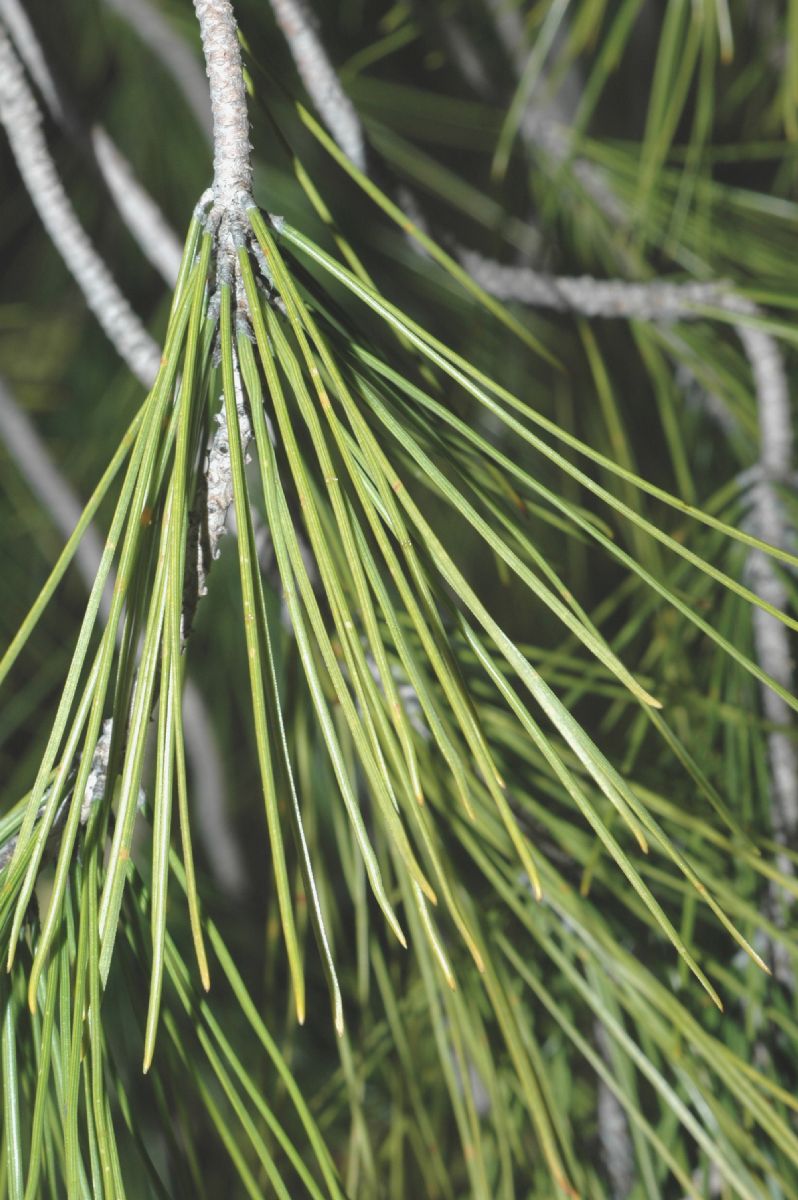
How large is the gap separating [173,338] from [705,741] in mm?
235

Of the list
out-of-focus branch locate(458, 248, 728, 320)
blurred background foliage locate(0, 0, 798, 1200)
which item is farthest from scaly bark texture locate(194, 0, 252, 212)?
out-of-focus branch locate(458, 248, 728, 320)

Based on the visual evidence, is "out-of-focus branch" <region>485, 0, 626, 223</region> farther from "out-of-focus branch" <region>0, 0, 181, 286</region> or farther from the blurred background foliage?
"out-of-focus branch" <region>0, 0, 181, 286</region>

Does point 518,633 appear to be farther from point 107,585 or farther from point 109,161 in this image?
point 109,161

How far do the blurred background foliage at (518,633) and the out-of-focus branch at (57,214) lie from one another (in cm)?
6

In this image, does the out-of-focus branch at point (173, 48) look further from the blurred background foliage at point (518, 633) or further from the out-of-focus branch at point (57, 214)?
the out-of-focus branch at point (57, 214)

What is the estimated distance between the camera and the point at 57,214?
0.85ft

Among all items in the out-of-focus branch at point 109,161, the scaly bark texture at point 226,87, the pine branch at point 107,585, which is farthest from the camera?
the pine branch at point 107,585

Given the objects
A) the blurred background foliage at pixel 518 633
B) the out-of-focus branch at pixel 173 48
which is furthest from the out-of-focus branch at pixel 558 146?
the out-of-focus branch at pixel 173 48

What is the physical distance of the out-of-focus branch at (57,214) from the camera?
0.25 metres

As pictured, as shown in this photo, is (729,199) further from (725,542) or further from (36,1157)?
(36,1157)

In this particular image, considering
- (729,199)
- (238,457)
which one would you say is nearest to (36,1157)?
(238,457)

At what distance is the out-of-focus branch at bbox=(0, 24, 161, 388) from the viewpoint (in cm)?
25

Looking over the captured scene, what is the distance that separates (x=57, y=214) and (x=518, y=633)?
20.4 inches

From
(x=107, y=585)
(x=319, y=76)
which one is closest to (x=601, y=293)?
(x=319, y=76)
